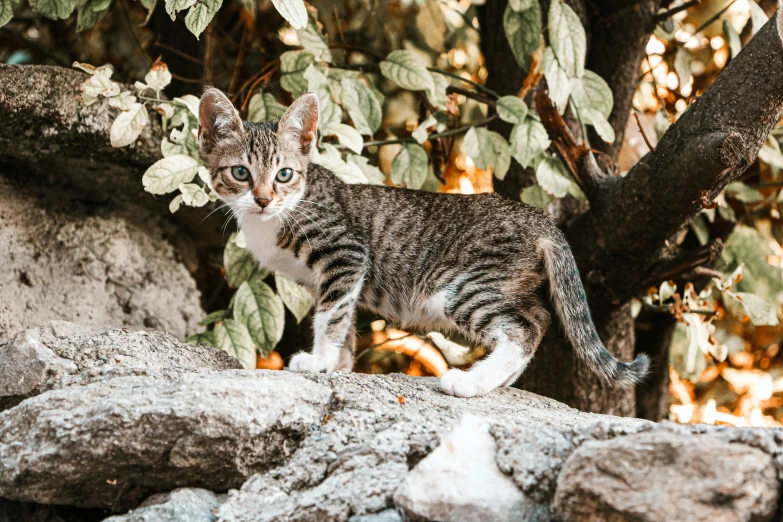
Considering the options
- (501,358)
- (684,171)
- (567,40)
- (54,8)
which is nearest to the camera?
(501,358)

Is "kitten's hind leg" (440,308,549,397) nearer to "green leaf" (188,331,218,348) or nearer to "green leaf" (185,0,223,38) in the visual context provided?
"green leaf" (188,331,218,348)

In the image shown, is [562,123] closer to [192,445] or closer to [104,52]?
[192,445]

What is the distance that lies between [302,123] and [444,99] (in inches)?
26.1

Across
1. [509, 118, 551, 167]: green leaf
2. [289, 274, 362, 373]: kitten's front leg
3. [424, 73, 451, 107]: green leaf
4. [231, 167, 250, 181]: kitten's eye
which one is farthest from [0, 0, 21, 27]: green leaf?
[509, 118, 551, 167]: green leaf

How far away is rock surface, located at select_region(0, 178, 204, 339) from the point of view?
353cm

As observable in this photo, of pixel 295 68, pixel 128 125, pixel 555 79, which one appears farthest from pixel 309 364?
pixel 555 79

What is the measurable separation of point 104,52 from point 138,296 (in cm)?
190

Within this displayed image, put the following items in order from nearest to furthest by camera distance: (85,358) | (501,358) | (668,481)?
(668,481) → (85,358) → (501,358)

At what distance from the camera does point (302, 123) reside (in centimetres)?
350

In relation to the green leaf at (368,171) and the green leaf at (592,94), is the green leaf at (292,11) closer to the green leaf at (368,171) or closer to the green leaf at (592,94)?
the green leaf at (368,171)

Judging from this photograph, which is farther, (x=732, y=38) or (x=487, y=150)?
(x=732, y=38)

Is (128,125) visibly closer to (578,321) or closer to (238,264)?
(238,264)

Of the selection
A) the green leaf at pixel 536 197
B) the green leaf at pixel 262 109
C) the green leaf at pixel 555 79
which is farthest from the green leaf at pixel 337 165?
the green leaf at pixel 555 79

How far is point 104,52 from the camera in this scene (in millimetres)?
5094
